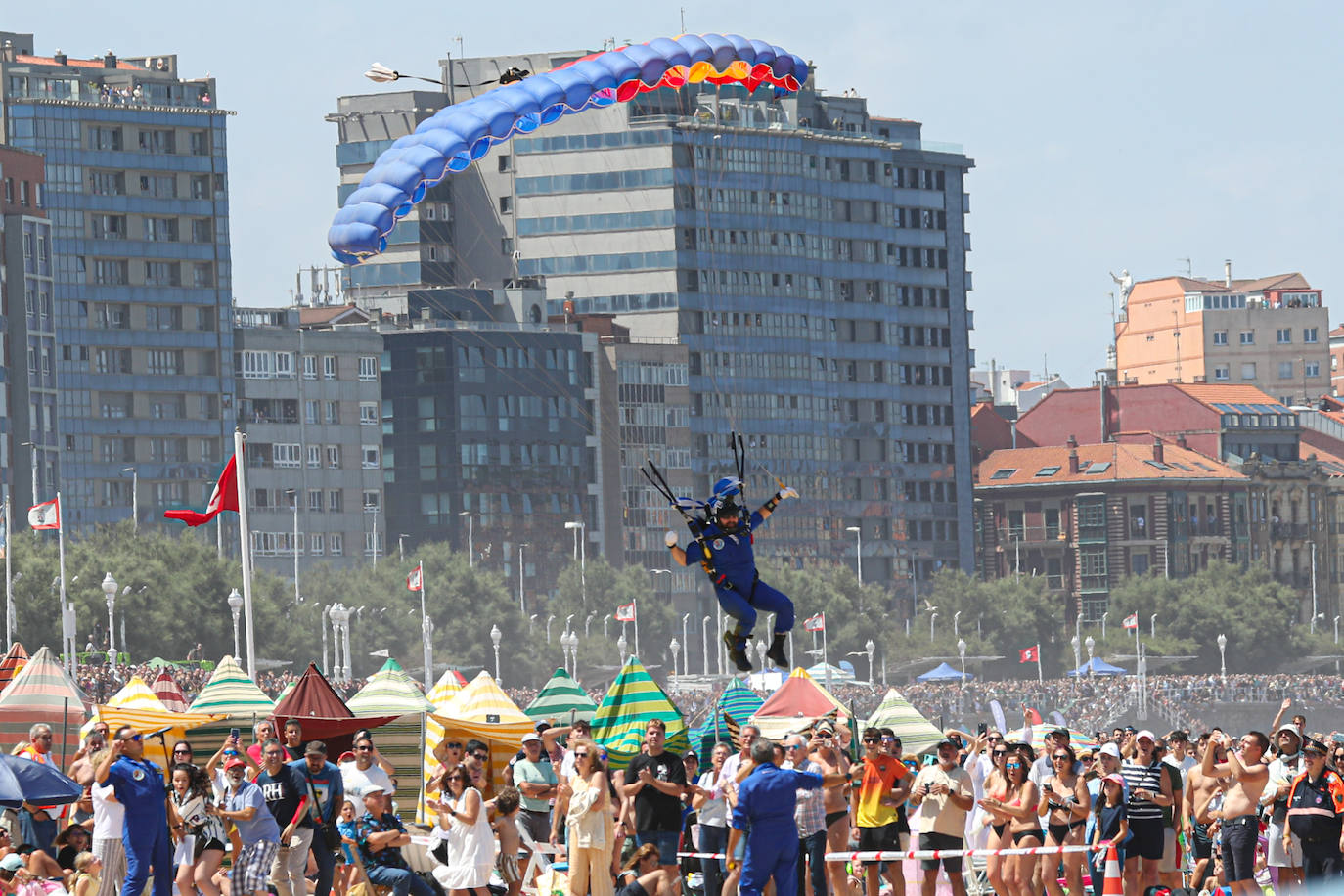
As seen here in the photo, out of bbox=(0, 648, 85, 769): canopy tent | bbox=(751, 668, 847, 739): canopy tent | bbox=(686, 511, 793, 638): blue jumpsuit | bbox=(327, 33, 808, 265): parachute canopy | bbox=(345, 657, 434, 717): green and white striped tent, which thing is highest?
bbox=(327, 33, 808, 265): parachute canopy

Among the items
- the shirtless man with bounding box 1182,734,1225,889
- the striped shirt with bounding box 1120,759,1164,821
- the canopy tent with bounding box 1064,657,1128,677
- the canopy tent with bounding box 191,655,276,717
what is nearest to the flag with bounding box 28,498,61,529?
the canopy tent with bounding box 191,655,276,717

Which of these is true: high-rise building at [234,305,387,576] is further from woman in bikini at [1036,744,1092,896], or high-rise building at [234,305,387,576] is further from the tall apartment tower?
woman in bikini at [1036,744,1092,896]

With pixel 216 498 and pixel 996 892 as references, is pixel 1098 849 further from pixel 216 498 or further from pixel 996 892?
pixel 216 498

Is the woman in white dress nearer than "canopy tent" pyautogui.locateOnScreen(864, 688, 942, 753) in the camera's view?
Yes

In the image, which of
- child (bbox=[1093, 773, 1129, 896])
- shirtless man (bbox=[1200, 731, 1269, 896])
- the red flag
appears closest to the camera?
shirtless man (bbox=[1200, 731, 1269, 896])

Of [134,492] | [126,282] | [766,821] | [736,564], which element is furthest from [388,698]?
[126,282]

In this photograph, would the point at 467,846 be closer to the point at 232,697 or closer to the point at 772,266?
the point at 232,697

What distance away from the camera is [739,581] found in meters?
27.2

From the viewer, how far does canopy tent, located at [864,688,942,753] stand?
33.8 m

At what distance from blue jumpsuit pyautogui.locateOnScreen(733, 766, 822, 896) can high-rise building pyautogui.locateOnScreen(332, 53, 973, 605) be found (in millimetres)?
118927

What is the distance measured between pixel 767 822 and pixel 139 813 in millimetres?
5241

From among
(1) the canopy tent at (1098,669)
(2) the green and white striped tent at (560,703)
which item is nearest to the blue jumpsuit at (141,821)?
(2) the green and white striped tent at (560,703)

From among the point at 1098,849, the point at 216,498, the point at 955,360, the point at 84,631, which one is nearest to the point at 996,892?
the point at 1098,849

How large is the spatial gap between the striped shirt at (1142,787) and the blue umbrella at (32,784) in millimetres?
9584
